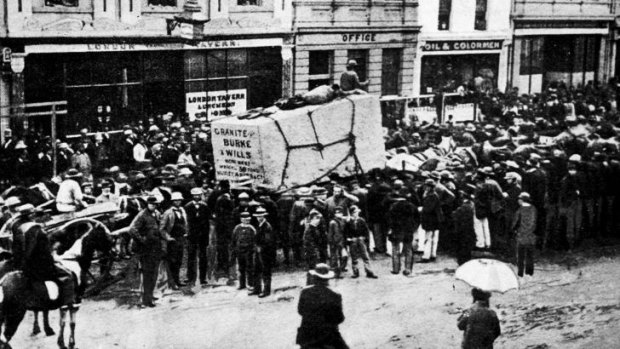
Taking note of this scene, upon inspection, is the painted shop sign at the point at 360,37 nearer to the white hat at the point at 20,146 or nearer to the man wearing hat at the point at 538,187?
the white hat at the point at 20,146

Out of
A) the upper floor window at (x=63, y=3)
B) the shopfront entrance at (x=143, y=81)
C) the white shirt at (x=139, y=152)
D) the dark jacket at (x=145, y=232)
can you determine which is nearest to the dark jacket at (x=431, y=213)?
the dark jacket at (x=145, y=232)

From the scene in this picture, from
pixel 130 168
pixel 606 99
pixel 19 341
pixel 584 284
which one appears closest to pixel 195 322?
pixel 19 341

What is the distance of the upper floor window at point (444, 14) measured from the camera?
114ft

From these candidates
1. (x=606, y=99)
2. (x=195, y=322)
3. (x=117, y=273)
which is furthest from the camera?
(x=606, y=99)

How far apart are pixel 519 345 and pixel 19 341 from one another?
7.37 m

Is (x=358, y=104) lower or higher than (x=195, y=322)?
higher

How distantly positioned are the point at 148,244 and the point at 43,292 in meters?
2.46

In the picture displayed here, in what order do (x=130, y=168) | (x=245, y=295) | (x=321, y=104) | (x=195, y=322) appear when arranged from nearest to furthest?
(x=195, y=322)
(x=245, y=295)
(x=321, y=104)
(x=130, y=168)

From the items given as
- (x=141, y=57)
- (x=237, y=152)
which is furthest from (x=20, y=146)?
(x=141, y=57)

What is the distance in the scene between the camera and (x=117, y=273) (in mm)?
15625

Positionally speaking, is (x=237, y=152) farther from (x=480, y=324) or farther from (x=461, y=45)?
(x=461, y=45)

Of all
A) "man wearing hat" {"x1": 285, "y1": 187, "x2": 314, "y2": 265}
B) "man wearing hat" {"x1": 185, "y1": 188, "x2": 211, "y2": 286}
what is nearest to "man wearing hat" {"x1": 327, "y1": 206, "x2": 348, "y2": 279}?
"man wearing hat" {"x1": 285, "y1": 187, "x2": 314, "y2": 265}

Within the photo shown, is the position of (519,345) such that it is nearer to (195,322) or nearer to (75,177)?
(195,322)

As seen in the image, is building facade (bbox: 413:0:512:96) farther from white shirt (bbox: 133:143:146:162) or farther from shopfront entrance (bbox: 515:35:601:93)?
white shirt (bbox: 133:143:146:162)
